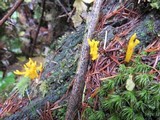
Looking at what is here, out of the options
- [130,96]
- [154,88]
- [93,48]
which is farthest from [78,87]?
[154,88]

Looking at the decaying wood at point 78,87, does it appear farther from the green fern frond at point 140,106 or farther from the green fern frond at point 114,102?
the green fern frond at point 140,106

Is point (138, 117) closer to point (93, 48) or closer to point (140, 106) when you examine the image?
point (140, 106)

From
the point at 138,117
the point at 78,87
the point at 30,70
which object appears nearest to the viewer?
the point at 138,117

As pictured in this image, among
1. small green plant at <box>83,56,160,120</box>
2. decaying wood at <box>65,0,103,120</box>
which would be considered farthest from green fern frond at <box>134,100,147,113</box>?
decaying wood at <box>65,0,103,120</box>

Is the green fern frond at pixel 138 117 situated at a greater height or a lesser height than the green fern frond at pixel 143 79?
lesser

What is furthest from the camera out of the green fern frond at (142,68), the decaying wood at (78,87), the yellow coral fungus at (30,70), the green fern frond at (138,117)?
the yellow coral fungus at (30,70)

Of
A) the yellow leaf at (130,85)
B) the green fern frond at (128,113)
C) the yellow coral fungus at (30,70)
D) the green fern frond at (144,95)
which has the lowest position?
the green fern frond at (128,113)

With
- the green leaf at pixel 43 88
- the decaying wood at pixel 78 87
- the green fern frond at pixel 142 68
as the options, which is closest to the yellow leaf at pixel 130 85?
the green fern frond at pixel 142 68

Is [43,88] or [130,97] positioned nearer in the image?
[130,97]

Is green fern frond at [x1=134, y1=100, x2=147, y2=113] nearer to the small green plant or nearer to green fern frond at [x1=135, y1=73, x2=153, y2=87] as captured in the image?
the small green plant
